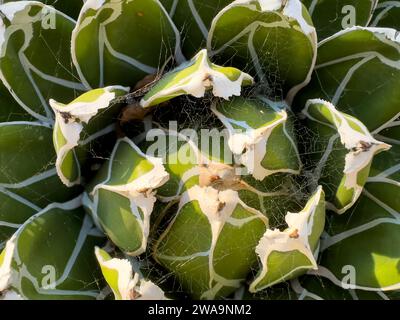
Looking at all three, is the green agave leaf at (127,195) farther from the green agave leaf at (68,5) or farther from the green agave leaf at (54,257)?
the green agave leaf at (68,5)

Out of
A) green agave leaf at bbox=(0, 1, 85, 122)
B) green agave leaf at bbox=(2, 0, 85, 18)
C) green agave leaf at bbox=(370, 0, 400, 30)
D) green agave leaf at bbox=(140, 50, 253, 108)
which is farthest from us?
green agave leaf at bbox=(370, 0, 400, 30)

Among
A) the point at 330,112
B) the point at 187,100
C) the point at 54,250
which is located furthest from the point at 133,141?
the point at 330,112

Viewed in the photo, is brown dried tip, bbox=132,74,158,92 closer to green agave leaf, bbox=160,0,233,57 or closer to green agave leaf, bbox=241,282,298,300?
green agave leaf, bbox=160,0,233,57

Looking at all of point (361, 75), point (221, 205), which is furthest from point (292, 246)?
point (361, 75)

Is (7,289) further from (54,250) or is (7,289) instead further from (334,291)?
(334,291)

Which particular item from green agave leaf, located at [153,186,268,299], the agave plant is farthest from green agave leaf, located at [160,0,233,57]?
green agave leaf, located at [153,186,268,299]

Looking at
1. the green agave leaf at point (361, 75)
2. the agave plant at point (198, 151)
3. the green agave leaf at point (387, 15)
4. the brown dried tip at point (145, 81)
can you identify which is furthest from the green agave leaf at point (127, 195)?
the green agave leaf at point (387, 15)
